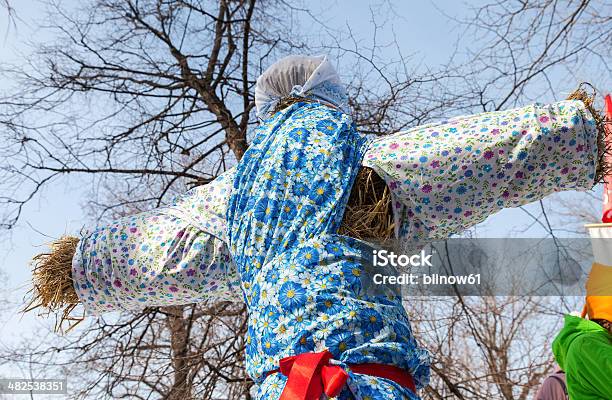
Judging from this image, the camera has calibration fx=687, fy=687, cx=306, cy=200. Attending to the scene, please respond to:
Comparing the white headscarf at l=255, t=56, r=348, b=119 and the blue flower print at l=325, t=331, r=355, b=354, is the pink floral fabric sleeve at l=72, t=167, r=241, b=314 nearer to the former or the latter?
the white headscarf at l=255, t=56, r=348, b=119

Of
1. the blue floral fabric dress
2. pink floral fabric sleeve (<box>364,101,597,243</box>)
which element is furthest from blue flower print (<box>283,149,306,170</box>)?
pink floral fabric sleeve (<box>364,101,597,243</box>)

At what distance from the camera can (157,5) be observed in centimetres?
382

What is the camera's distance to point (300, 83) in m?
1.79

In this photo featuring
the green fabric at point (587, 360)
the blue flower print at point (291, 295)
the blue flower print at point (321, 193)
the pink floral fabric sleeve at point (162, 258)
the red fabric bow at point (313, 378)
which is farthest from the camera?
the green fabric at point (587, 360)

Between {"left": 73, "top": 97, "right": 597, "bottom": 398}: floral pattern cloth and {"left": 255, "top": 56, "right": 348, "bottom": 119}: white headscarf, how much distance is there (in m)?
0.10

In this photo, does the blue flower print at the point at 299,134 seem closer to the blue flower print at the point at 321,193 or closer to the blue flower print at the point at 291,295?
the blue flower print at the point at 321,193

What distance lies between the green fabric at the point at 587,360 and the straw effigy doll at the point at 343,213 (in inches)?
56.2

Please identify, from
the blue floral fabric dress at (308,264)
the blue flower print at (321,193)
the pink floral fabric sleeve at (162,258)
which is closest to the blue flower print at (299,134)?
the blue floral fabric dress at (308,264)

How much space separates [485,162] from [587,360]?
1604 millimetres

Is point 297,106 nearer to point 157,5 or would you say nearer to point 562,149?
point 562,149

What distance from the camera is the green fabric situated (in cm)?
261

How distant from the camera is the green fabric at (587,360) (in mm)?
2607

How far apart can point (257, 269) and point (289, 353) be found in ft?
0.71

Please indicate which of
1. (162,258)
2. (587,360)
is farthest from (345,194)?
(587,360)
